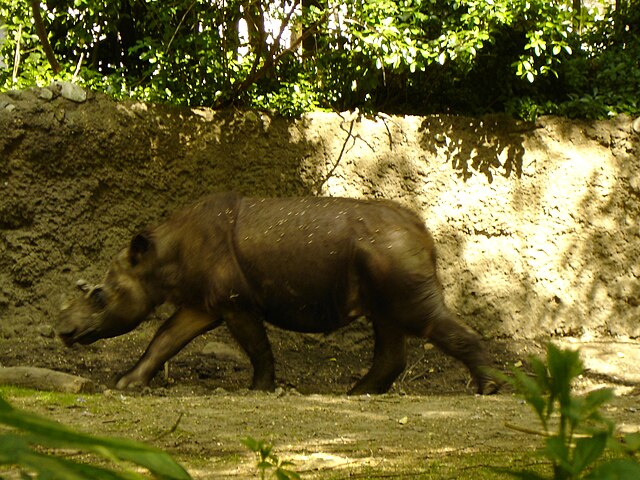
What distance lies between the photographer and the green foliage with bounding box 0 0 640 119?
9023 mm

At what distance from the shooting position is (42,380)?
621 cm

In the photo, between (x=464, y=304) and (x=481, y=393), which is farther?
(x=464, y=304)

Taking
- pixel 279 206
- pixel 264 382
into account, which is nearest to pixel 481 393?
pixel 264 382

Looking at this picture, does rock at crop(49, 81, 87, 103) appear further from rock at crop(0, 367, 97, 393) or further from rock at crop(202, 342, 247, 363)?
rock at crop(0, 367, 97, 393)

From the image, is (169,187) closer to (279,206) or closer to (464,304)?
(279,206)

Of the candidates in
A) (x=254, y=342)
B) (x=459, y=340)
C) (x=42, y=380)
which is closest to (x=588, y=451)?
(x=42, y=380)

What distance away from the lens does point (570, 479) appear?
2.81 feet

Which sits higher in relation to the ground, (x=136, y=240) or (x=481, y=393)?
(x=136, y=240)

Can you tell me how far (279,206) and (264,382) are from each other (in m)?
1.48

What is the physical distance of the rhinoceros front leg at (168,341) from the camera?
24.5ft

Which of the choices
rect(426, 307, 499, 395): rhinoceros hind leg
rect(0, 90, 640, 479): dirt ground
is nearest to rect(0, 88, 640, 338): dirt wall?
rect(0, 90, 640, 479): dirt ground

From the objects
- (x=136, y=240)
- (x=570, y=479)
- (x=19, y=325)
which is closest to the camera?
(x=570, y=479)

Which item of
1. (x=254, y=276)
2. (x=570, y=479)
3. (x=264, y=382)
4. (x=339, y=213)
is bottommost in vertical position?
(x=264, y=382)

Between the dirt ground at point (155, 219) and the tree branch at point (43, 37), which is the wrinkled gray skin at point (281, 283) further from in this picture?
the tree branch at point (43, 37)
